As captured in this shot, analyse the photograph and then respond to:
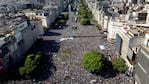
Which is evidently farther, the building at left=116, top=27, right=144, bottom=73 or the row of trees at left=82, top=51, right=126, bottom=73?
the building at left=116, top=27, right=144, bottom=73

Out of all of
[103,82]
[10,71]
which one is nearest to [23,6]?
[10,71]

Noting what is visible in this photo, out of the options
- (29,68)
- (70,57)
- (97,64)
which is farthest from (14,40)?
(97,64)

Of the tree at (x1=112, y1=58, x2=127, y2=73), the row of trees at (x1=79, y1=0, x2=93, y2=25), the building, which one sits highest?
the row of trees at (x1=79, y1=0, x2=93, y2=25)

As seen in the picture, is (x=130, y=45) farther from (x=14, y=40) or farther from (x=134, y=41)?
(x=14, y=40)

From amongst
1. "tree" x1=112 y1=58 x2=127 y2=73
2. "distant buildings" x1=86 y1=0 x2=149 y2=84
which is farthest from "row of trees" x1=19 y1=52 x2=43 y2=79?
"distant buildings" x1=86 y1=0 x2=149 y2=84

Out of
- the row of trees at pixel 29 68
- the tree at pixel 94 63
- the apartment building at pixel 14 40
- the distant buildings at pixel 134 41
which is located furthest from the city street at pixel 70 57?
the apartment building at pixel 14 40

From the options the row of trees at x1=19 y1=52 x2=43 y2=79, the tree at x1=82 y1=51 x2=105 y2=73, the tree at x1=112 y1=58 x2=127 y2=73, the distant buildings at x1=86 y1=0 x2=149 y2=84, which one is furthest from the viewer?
the tree at x1=112 y1=58 x2=127 y2=73

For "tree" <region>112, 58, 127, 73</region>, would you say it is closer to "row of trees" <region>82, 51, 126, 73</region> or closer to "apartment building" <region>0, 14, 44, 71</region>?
"row of trees" <region>82, 51, 126, 73</region>

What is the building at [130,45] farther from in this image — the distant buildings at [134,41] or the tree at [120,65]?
the tree at [120,65]

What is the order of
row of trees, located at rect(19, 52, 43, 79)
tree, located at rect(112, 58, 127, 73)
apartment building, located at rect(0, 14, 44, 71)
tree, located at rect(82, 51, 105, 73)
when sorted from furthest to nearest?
tree, located at rect(112, 58, 127, 73) < apartment building, located at rect(0, 14, 44, 71) < tree, located at rect(82, 51, 105, 73) < row of trees, located at rect(19, 52, 43, 79)
